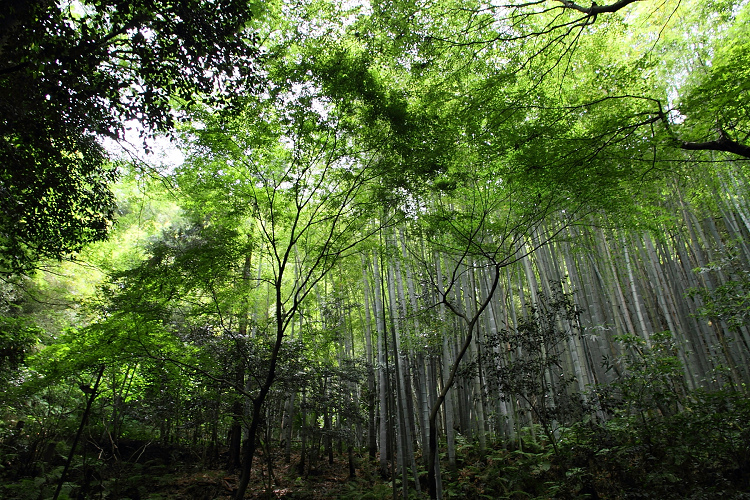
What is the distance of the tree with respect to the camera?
2.56 meters

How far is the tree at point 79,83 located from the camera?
2.56 m

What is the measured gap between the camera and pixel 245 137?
4.07 metres

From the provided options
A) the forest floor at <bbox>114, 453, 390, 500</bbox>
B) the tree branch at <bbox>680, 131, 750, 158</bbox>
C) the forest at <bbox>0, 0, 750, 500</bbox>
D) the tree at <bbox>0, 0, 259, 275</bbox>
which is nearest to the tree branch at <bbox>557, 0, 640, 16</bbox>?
the forest at <bbox>0, 0, 750, 500</bbox>

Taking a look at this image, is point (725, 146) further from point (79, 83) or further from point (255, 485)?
point (255, 485)

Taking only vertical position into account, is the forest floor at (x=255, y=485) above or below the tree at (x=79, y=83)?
below

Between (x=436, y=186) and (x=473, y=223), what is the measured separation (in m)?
0.69

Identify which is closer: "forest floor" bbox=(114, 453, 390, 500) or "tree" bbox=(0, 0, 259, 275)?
"tree" bbox=(0, 0, 259, 275)

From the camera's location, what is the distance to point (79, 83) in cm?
283

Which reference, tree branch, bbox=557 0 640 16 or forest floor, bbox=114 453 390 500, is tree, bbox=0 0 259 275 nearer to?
tree branch, bbox=557 0 640 16

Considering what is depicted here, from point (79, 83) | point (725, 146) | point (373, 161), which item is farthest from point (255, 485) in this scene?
point (725, 146)

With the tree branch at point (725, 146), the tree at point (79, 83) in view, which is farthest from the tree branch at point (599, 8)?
the tree at point (79, 83)

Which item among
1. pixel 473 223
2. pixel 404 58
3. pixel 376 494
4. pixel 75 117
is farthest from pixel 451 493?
pixel 75 117

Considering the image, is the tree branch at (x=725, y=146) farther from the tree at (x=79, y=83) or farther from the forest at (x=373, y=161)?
the tree at (x=79, y=83)

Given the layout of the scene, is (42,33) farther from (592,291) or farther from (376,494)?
(592,291)
